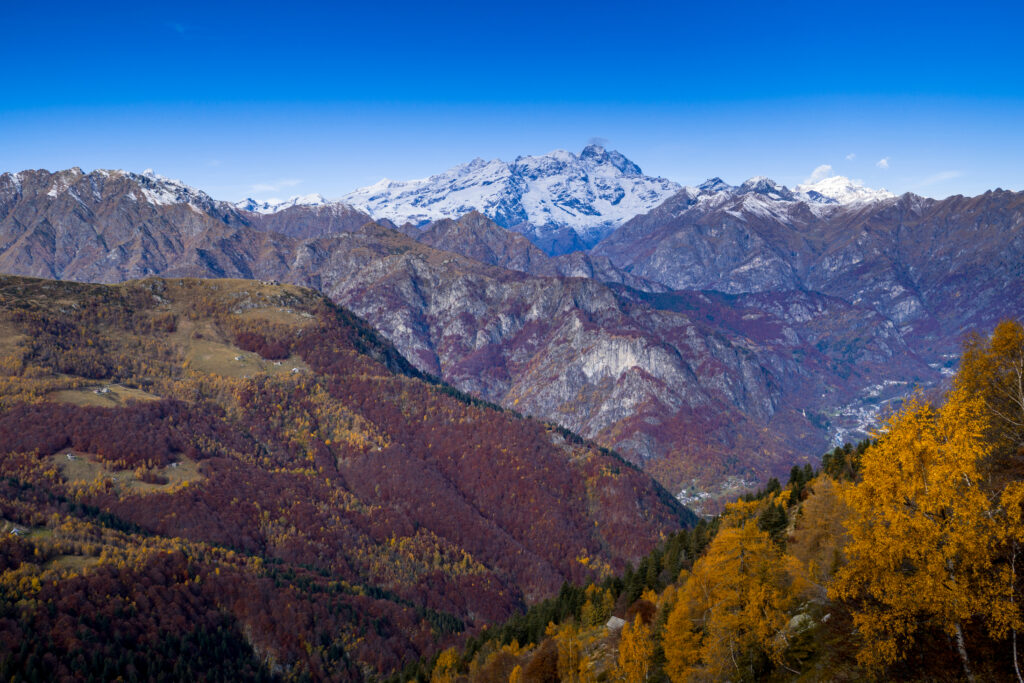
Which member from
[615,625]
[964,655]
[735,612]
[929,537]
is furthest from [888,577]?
[615,625]

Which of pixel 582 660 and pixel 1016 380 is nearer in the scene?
pixel 1016 380

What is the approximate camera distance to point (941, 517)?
32.4 m

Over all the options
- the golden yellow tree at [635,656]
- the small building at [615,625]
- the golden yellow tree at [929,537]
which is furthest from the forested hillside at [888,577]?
the small building at [615,625]

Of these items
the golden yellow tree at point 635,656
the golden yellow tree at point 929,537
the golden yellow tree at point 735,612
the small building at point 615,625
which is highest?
the golden yellow tree at point 929,537

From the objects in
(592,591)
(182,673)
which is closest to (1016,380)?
(592,591)

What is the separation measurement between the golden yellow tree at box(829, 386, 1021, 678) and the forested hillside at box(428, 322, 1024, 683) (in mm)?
85

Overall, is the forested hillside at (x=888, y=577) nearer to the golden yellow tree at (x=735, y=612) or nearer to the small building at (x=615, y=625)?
the golden yellow tree at (x=735, y=612)

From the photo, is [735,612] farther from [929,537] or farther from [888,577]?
[929,537]

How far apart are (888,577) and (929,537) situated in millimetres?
3495

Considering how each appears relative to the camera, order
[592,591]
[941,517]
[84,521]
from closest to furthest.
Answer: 1. [941,517]
2. [592,591]
3. [84,521]

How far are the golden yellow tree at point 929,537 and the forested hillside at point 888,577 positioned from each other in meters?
0.09

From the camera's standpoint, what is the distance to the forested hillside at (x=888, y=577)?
30.8 m

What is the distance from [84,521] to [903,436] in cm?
24269

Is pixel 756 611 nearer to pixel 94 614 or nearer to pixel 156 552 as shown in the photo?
pixel 94 614
